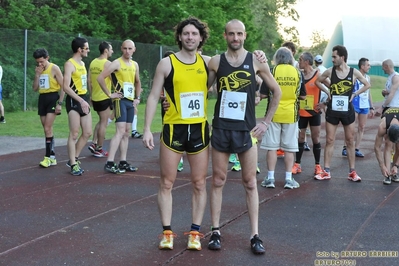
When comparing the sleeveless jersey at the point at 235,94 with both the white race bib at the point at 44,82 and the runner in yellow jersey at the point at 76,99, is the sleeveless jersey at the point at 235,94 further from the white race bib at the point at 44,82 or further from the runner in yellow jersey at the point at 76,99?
the white race bib at the point at 44,82

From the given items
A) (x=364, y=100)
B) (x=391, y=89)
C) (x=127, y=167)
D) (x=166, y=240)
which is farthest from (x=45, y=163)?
(x=364, y=100)

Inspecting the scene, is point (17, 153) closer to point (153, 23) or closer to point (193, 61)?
point (193, 61)

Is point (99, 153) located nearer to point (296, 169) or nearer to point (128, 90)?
point (128, 90)

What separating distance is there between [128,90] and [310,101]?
2990 mm

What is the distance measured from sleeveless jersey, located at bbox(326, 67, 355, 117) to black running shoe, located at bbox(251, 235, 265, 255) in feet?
14.4

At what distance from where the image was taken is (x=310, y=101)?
10.6 meters

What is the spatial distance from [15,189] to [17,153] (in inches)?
139

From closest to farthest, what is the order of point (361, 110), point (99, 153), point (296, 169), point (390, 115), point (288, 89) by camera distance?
point (288, 89) < point (390, 115) < point (296, 169) < point (99, 153) < point (361, 110)

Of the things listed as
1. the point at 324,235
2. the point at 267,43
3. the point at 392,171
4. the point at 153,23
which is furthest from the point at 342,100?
the point at 267,43

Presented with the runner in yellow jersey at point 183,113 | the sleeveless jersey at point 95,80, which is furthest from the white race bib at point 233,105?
the sleeveless jersey at point 95,80

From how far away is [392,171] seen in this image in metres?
9.95

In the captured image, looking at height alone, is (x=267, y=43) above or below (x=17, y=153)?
above

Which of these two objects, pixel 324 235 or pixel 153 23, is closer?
pixel 324 235

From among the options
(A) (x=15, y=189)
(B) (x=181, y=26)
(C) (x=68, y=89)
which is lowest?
Answer: (A) (x=15, y=189)
